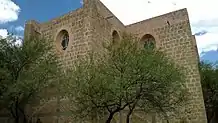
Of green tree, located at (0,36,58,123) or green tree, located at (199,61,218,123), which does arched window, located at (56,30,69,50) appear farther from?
green tree, located at (199,61,218,123)

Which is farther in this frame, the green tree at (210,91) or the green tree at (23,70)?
the green tree at (210,91)

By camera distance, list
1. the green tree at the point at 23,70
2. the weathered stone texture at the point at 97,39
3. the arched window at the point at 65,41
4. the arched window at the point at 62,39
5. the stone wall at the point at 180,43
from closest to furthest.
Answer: the green tree at the point at 23,70 → the weathered stone texture at the point at 97,39 → the stone wall at the point at 180,43 → the arched window at the point at 65,41 → the arched window at the point at 62,39

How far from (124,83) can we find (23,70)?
721 cm

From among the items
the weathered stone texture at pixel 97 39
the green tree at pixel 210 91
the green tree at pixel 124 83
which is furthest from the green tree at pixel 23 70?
the green tree at pixel 210 91

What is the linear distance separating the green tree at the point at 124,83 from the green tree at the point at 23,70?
2.96 metres

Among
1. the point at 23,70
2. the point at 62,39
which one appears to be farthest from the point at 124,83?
the point at 62,39

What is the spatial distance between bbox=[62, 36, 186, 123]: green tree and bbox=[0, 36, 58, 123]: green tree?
9.70 feet

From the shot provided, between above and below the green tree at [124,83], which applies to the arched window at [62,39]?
above

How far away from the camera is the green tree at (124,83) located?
33.8ft

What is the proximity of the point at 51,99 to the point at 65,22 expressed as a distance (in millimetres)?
5438

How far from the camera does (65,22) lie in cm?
1747

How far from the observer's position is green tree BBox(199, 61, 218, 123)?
21250 mm

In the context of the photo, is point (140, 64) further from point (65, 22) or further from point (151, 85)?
point (65, 22)

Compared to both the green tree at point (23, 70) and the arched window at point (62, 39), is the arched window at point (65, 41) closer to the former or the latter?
the arched window at point (62, 39)
